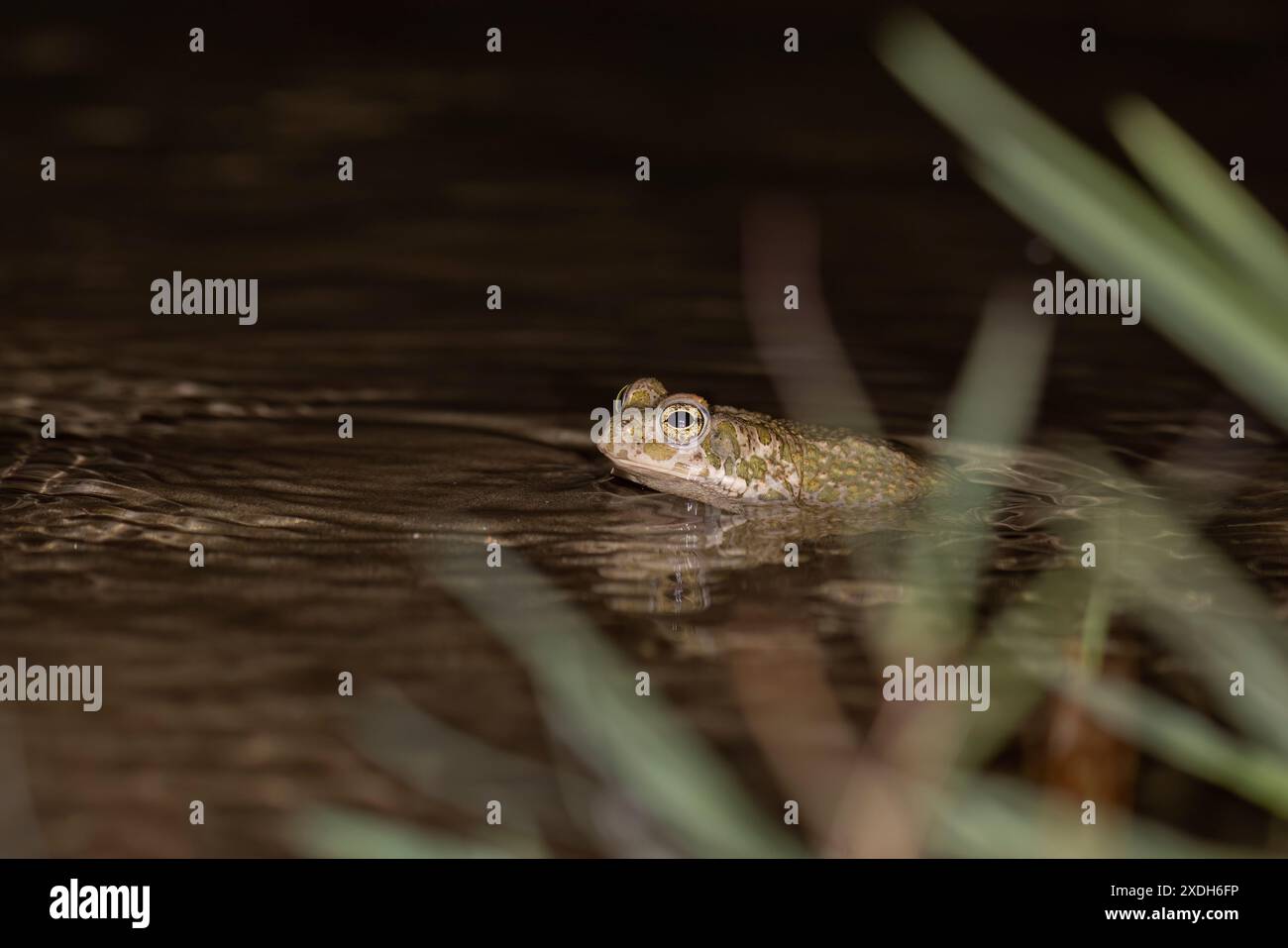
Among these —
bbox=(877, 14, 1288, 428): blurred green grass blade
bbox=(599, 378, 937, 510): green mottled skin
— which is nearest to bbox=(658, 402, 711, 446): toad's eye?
bbox=(599, 378, 937, 510): green mottled skin

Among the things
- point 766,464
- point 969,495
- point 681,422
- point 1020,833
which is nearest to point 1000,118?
point 1020,833

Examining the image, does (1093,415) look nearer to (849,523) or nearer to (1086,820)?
(849,523)

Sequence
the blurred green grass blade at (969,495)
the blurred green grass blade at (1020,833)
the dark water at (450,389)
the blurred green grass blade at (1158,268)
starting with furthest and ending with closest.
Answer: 1. the dark water at (450,389)
2. the blurred green grass blade at (969,495)
3. the blurred green grass blade at (1020,833)
4. the blurred green grass blade at (1158,268)

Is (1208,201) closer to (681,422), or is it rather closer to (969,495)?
(681,422)

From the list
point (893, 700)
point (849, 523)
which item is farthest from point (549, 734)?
point (849, 523)

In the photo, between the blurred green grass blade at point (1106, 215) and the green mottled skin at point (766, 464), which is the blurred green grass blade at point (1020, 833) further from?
the green mottled skin at point (766, 464)

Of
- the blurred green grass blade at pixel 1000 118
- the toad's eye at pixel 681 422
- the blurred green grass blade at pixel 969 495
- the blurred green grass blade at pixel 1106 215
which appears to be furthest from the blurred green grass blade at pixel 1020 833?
the toad's eye at pixel 681 422
